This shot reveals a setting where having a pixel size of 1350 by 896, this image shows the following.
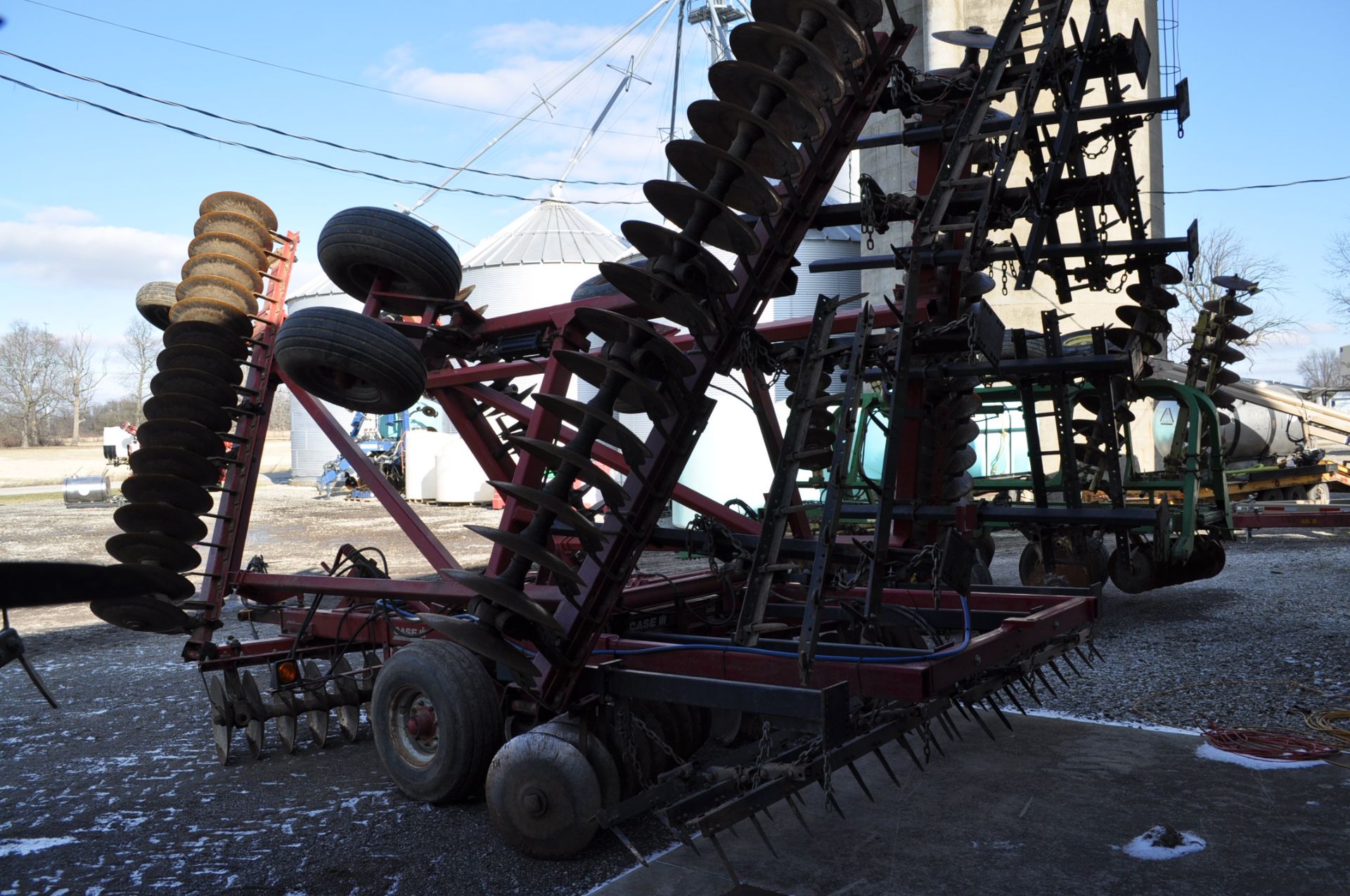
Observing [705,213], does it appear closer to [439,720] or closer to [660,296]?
[660,296]

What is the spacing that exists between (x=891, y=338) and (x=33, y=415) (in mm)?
78262

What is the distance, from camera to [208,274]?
22.6 ft

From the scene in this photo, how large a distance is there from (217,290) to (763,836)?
17.1ft

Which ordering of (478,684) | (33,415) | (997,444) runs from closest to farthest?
(478,684) < (997,444) < (33,415)

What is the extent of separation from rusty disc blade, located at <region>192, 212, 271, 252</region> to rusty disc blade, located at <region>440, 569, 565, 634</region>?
13.3 feet

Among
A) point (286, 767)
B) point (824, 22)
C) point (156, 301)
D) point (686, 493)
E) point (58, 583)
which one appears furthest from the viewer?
point (156, 301)

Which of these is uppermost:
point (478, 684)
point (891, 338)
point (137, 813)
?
point (891, 338)

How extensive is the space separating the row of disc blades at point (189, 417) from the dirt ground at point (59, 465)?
25912mm

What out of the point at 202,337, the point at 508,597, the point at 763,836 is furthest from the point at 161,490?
the point at 763,836

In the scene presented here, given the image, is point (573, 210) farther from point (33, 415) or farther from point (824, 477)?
point (33, 415)

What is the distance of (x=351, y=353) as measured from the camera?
524cm

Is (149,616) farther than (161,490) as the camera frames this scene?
No

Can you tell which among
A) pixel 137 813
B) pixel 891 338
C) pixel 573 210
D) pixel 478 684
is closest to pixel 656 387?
pixel 891 338

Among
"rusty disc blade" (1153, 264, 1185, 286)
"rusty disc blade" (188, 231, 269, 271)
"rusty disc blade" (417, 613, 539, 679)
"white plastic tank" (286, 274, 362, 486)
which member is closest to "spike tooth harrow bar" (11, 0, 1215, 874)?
"rusty disc blade" (417, 613, 539, 679)
